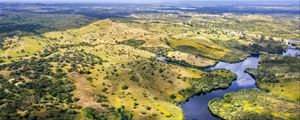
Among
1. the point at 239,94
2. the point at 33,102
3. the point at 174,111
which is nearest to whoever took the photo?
the point at 33,102

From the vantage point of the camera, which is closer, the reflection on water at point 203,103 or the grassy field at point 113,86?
the grassy field at point 113,86

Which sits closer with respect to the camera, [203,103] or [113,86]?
[203,103]

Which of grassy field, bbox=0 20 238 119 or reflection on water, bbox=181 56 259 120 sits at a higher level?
grassy field, bbox=0 20 238 119

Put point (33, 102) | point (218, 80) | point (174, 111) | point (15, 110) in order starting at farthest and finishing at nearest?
1. point (218, 80)
2. point (174, 111)
3. point (33, 102)
4. point (15, 110)

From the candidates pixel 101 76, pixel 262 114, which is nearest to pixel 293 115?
pixel 262 114

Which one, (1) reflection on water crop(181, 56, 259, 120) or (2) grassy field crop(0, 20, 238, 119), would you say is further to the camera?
(1) reflection on water crop(181, 56, 259, 120)

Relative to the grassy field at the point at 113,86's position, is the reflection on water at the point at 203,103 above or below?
below

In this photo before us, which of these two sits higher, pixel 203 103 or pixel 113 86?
pixel 113 86

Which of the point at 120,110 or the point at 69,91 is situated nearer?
the point at 120,110

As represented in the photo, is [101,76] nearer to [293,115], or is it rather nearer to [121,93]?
[121,93]
